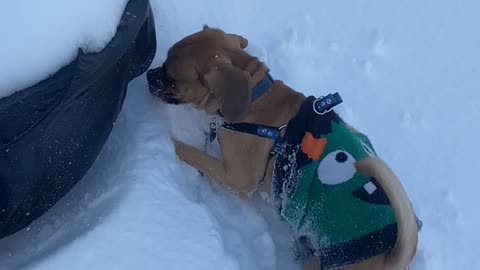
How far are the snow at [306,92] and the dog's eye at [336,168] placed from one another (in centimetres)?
38

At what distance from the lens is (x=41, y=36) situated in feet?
6.22

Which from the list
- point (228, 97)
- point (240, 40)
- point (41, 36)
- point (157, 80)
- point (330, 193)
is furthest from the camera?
point (240, 40)

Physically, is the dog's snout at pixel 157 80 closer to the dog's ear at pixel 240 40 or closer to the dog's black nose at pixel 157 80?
the dog's black nose at pixel 157 80

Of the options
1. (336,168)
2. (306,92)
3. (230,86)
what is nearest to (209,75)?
(230,86)

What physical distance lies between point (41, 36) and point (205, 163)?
923mm

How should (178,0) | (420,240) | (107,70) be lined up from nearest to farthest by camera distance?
(107,70) < (420,240) < (178,0)

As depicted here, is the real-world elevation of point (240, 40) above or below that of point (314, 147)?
above

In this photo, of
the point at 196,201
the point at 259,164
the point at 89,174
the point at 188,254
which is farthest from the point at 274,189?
the point at 89,174

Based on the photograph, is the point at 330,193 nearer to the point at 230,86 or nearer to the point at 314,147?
the point at 314,147

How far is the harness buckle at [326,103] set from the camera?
8.21 feet

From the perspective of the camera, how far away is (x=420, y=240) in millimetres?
2758

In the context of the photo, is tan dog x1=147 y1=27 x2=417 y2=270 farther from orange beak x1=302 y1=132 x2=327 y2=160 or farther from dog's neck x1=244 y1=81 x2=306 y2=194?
orange beak x1=302 y1=132 x2=327 y2=160

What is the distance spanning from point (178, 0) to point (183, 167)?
769 mm

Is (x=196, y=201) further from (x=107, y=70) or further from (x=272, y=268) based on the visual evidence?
(x=107, y=70)
